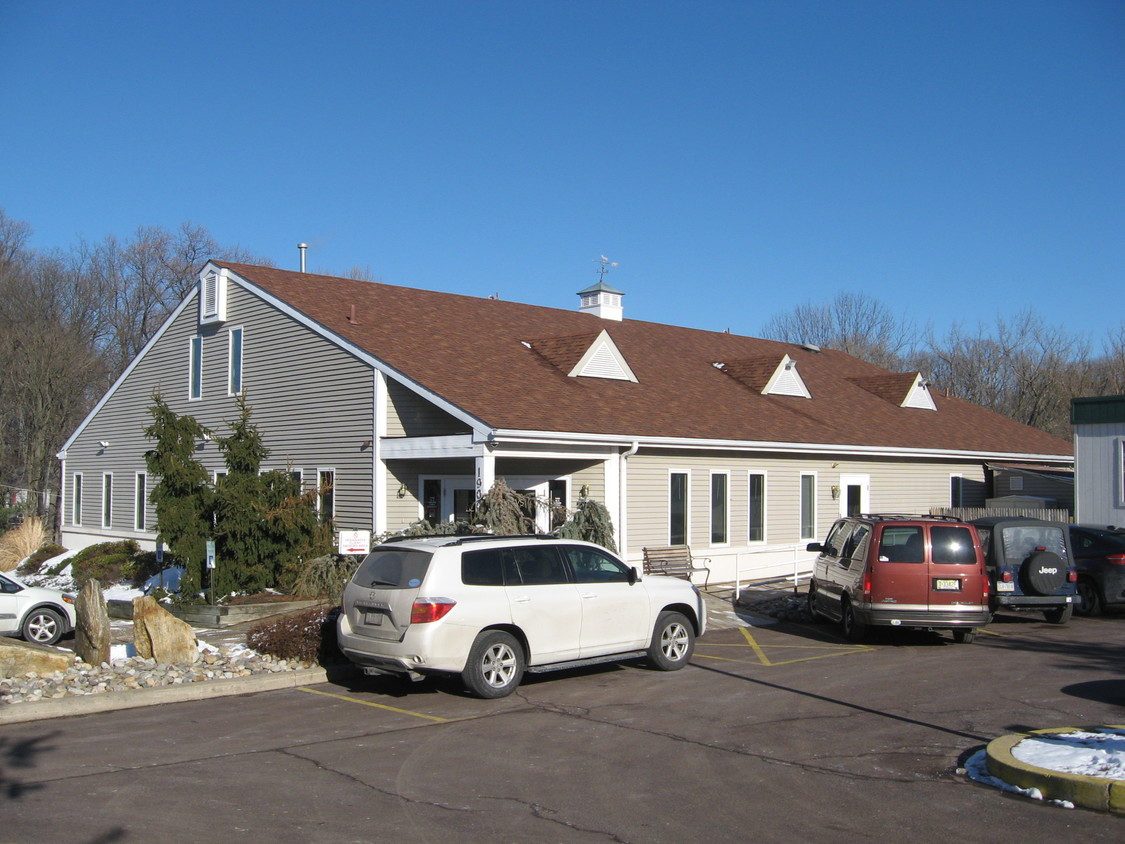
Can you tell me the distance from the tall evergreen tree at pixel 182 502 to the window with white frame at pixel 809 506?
1267 centimetres

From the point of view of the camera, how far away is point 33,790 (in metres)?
7.63

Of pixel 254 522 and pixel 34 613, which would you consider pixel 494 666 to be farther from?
pixel 34 613

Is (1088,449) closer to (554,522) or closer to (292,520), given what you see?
(554,522)

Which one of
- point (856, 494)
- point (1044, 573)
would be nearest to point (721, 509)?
point (856, 494)

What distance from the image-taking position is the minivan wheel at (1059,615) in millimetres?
16500

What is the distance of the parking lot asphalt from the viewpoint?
6.81m

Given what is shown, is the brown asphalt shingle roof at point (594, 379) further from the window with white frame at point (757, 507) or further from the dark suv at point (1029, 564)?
the dark suv at point (1029, 564)

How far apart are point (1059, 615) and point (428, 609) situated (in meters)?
11.0

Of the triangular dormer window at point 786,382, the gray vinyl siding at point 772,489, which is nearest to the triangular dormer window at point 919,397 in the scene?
the gray vinyl siding at point 772,489

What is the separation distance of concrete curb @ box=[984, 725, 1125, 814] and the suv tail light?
5.13m

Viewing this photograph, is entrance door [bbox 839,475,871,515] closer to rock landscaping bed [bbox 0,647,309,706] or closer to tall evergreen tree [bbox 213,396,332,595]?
tall evergreen tree [bbox 213,396,332,595]

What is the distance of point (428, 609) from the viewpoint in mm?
A: 10617

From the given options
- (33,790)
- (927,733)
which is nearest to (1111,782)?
(927,733)

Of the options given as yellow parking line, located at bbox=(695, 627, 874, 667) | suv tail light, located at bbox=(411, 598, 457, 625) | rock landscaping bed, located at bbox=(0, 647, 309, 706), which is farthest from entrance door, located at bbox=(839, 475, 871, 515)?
suv tail light, located at bbox=(411, 598, 457, 625)
